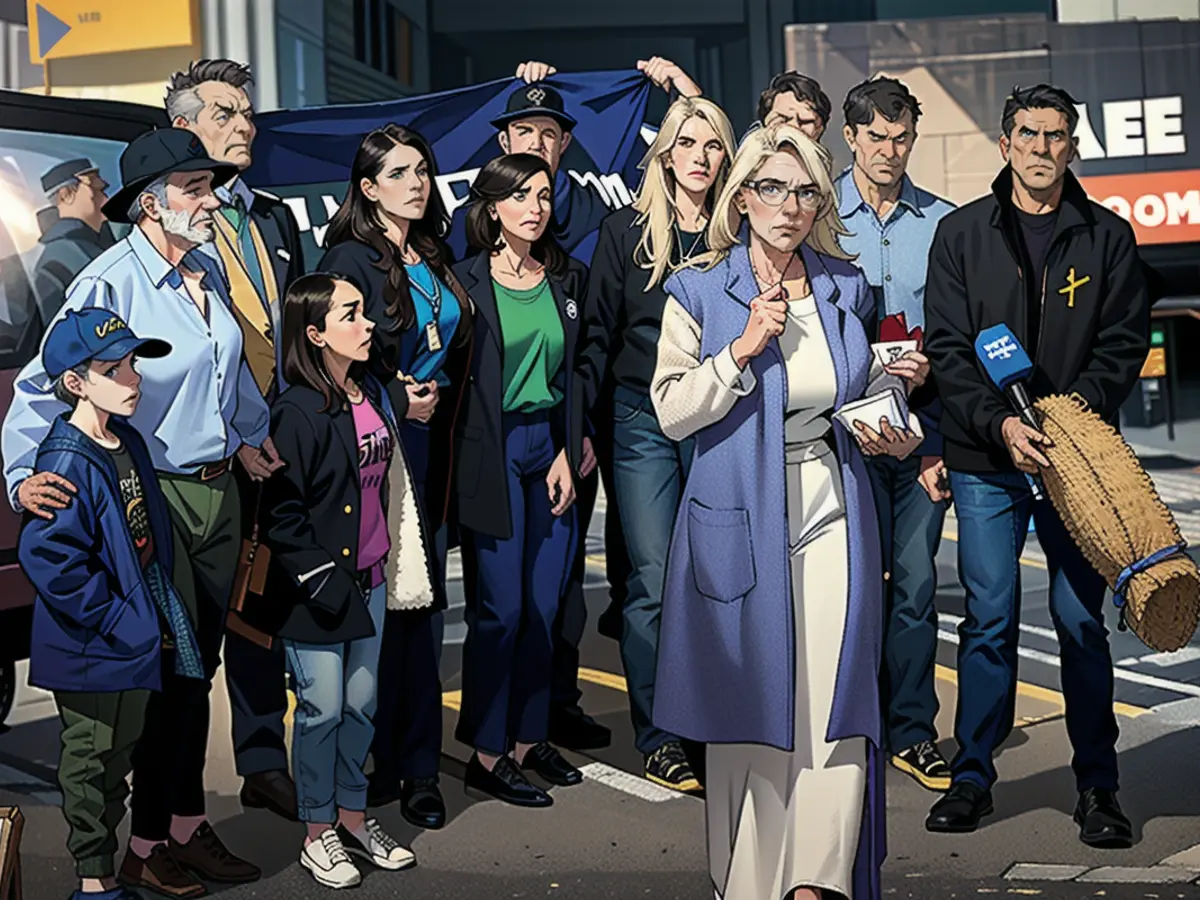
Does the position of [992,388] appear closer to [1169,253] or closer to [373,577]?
[373,577]

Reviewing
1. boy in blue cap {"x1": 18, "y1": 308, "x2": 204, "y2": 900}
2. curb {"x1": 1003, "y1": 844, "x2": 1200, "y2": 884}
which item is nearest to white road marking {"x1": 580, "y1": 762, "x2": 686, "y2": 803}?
curb {"x1": 1003, "y1": 844, "x2": 1200, "y2": 884}

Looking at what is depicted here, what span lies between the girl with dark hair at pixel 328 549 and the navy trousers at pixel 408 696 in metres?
0.29

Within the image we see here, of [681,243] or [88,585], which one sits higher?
[681,243]

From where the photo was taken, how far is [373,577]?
178 inches

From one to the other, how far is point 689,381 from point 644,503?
1333 millimetres

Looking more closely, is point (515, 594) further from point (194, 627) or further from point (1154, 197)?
point (1154, 197)

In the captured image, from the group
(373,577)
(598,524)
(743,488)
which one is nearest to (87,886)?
(373,577)

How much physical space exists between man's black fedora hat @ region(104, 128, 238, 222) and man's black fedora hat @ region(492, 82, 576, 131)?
1056mm

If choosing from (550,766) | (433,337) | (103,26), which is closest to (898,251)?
(433,337)

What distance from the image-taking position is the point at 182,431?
4.40 meters

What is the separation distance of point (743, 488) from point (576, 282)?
4.96ft

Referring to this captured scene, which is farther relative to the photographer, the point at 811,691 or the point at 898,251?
the point at 898,251

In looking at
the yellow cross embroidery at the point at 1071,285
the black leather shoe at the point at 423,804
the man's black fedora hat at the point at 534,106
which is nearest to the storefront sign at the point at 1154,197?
the man's black fedora hat at the point at 534,106

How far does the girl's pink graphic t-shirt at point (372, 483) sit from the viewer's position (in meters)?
4.49
